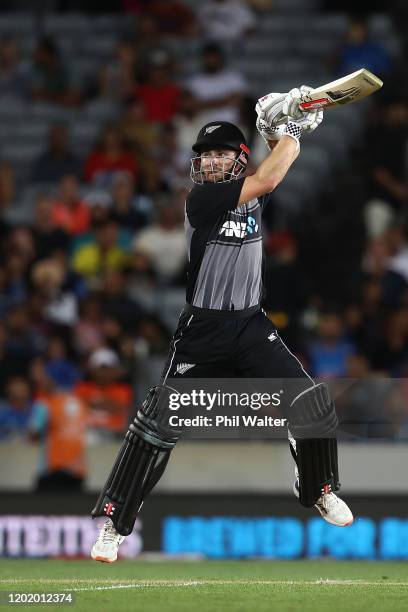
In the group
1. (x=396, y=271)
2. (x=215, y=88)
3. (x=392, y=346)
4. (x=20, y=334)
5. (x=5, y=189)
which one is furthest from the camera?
(x=215, y=88)

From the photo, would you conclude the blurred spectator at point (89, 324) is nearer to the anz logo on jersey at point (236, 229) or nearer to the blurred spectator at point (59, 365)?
the blurred spectator at point (59, 365)

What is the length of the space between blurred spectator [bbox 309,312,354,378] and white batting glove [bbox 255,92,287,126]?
17.0ft

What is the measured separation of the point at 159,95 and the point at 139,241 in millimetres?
2523

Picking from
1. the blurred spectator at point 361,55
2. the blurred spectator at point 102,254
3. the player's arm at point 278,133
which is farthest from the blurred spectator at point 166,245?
the player's arm at point 278,133

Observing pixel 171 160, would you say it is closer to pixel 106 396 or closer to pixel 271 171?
pixel 106 396

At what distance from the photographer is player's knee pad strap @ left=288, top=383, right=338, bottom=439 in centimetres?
809

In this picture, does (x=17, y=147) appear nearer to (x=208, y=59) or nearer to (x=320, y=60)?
(x=208, y=59)

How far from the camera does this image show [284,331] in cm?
1320

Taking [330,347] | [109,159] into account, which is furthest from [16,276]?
[330,347]

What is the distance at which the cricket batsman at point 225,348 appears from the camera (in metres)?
8.08

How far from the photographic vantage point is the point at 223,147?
8.12m

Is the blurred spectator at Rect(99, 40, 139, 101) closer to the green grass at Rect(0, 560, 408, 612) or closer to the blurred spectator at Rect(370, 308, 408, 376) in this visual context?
the blurred spectator at Rect(370, 308, 408, 376)

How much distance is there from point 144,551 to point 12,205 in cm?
538

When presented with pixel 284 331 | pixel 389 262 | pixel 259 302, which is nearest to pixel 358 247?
pixel 389 262
